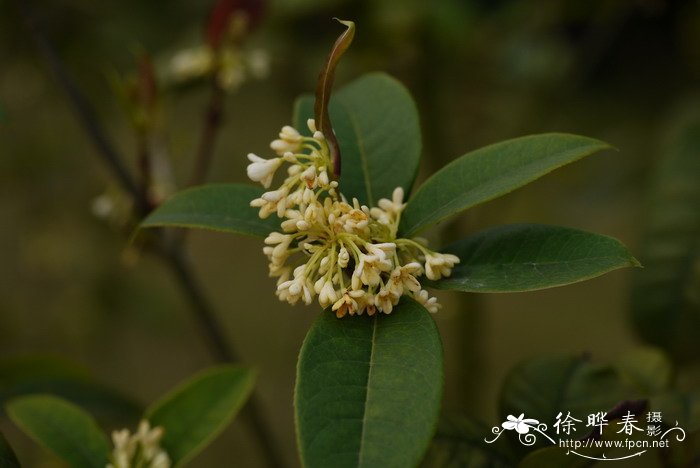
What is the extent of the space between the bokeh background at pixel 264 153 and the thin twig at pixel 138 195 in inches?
19.3

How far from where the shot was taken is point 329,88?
0.49 m

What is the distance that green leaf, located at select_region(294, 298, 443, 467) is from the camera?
44 cm

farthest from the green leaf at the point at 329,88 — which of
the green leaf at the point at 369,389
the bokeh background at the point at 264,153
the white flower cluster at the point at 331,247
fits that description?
the bokeh background at the point at 264,153

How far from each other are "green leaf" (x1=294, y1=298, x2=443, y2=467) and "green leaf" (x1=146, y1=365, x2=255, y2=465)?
23 centimetres

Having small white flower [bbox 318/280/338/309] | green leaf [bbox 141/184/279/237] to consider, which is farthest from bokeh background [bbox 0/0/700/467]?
small white flower [bbox 318/280/338/309]

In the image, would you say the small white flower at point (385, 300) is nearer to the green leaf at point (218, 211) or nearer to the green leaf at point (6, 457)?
the green leaf at point (218, 211)

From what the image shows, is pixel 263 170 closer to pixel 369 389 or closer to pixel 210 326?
pixel 369 389

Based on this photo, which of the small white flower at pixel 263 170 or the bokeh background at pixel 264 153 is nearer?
the small white flower at pixel 263 170

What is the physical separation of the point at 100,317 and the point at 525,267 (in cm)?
139

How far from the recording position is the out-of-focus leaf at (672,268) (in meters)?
0.91

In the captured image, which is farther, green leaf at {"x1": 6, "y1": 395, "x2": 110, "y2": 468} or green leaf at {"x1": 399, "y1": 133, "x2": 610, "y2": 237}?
green leaf at {"x1": 6, "y1": 395, "x2": 110, "y2": 468}

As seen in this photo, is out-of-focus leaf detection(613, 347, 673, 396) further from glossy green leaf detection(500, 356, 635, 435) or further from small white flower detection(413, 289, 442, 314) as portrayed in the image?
small white flower detection(413, 289, 442, 314)

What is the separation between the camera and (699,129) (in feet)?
3.46

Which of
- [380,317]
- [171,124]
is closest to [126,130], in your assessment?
[171,124]
